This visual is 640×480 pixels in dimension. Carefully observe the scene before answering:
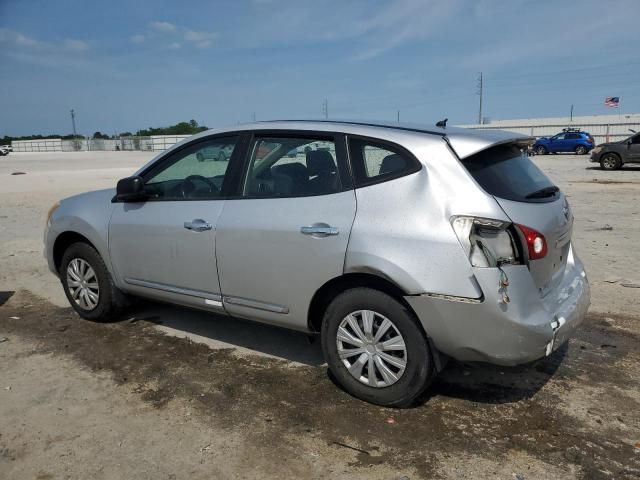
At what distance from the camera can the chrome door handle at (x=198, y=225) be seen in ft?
12.7

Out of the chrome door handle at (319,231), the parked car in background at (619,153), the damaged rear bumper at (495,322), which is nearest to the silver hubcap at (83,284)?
the chrome door handle at (319,231)

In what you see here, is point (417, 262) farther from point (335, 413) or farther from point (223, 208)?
point (223, 208)

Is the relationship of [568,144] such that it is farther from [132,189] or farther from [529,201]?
[132,189]

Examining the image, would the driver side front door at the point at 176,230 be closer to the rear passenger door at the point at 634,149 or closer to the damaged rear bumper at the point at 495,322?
the damaged rear bumper at the point at 495,322

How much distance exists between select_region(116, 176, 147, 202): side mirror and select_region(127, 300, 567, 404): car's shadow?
1.23m

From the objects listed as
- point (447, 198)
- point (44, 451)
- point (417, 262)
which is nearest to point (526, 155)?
point (447, 198)

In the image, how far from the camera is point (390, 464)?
2812mm

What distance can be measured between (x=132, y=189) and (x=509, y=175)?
2.84 metres

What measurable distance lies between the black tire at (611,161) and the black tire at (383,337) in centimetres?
2194

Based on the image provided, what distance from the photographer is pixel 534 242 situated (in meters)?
3.00

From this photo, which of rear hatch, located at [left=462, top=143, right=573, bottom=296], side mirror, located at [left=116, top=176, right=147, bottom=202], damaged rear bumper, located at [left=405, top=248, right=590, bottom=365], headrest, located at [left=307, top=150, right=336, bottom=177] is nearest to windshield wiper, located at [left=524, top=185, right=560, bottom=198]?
rear hatch, located at [left=462, top=143, right=573, bottom=296]

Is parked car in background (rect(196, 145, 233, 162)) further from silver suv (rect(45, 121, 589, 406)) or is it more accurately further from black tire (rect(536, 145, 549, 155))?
black tire (rect(536, 145, 549, 155))

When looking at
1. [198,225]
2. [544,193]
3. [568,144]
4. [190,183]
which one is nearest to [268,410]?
[198,225]

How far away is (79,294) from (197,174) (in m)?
1.78
